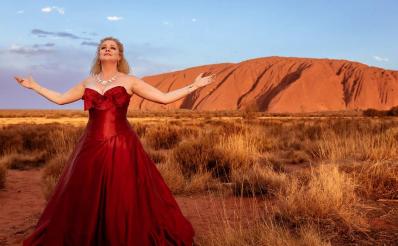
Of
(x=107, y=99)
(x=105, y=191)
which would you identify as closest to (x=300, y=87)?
(x=107, y=99)

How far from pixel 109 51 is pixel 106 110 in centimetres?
55

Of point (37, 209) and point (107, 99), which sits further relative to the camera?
point (37, 209)

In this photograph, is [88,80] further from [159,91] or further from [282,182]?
[282,182]

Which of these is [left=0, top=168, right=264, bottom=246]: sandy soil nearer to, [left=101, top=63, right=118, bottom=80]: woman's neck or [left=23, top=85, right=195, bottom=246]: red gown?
[left=23, top=85, right=195, bottom=246]: red gown

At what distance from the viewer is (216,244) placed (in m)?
4.15

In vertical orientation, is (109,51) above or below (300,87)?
below

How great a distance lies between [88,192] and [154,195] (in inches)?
22.2

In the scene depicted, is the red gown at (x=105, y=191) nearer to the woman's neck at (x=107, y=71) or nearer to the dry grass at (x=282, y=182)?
the woman's neck at (x=107, y=71)

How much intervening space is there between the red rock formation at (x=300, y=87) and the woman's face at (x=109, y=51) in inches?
3188

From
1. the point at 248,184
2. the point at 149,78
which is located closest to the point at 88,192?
the point at 248,184

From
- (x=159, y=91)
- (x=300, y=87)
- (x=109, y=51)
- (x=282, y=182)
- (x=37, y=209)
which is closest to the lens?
(x=159, y=91)

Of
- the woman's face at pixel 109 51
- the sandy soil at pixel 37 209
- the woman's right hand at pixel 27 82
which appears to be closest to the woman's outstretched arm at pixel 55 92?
the woman's right hand at pixel 27 82

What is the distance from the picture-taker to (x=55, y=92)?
4.30 metres

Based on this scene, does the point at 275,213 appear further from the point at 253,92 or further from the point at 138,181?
the point at 253,92
